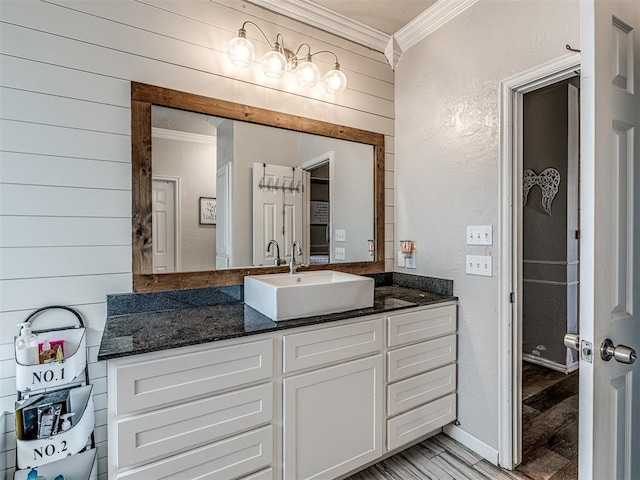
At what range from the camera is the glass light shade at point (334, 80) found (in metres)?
2.17

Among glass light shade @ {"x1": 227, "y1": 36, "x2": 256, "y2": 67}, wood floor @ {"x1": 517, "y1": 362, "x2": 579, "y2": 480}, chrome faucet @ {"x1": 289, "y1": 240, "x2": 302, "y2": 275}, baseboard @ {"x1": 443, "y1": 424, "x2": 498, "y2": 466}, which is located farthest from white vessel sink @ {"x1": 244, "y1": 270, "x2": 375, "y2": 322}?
wood floor @ {"x1": 517, "y1": 362, "x2": 579, "y2": 480}

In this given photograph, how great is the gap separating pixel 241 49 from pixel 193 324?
1443 millimetres

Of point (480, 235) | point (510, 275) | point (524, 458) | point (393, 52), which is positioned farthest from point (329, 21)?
point (524, 458)

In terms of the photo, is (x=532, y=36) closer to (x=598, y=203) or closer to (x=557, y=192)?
(x=598, y=203)

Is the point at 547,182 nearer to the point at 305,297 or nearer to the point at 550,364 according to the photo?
the point at 550,364

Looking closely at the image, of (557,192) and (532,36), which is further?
(557,192)

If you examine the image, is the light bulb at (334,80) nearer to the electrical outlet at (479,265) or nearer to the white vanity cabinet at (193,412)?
the electrical outlet at (479,265)

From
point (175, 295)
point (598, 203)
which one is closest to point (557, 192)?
point (598, 203)

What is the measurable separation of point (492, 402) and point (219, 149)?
6.84ft

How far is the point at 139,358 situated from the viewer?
1180 mm

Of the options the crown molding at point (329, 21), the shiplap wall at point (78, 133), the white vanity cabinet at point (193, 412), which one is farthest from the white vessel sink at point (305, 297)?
the crown molding at point (329, 21)

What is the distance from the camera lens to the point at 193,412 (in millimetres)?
1268

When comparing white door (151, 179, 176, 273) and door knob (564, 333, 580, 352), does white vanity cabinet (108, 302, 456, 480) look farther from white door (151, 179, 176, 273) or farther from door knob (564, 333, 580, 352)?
door knob (564, 333, 580, 352)

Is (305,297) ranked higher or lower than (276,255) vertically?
lower
